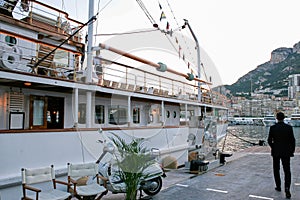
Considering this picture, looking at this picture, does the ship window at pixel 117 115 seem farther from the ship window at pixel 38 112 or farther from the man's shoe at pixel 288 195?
the man's shoe at pixel 288 195

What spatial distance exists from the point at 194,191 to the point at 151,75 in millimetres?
7393

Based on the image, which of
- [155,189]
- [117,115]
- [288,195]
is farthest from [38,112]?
[288,195]

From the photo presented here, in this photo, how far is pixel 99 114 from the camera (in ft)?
33.2

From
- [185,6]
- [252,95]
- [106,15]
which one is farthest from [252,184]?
[252,95]

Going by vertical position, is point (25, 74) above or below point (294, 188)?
above

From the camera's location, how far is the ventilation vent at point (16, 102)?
7283 millimetres

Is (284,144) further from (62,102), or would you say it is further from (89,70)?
(62,102)

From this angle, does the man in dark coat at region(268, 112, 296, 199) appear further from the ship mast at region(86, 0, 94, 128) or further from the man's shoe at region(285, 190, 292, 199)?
the ship mast at region(86, 0, 94, 128)

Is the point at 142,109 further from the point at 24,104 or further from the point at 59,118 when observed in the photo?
the point at 24,104

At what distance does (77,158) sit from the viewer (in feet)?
21.7

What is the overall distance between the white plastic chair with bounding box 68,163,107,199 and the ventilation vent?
3565 millimetres

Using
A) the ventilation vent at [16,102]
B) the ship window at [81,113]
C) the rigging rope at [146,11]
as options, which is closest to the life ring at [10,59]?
the ventilation vent at [16,102]

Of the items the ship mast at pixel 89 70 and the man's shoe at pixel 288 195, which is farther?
the ship mast at pixel 89 70

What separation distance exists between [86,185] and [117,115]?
6.27 meters
